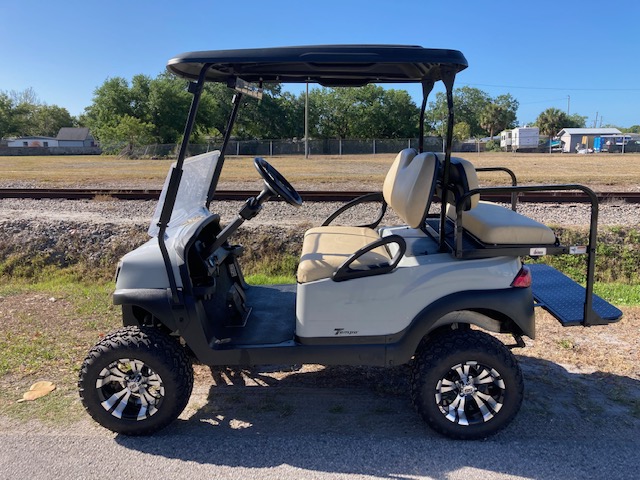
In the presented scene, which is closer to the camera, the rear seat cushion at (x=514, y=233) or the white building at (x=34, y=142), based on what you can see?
the rear seat cushion at (x=514, y=233)

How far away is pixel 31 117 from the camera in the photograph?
289 feet

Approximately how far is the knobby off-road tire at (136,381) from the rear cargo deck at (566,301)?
88.1 inches

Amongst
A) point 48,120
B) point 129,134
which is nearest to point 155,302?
point 129,134

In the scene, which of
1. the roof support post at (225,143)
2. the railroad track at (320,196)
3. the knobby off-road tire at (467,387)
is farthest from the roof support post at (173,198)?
the railroad track at (320,196)

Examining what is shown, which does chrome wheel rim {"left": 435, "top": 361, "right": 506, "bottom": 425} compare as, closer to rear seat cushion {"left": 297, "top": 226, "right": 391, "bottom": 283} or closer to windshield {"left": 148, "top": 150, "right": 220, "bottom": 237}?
rear seat cushion {"left": 297, "top": 226, "right": 391, "bottom": 283}

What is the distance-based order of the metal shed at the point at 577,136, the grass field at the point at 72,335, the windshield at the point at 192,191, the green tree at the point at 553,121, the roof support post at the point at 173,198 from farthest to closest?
the green tree at the point at 553,121, the metal shed at the point at 577,136, the grass field at the point at 72,335, the windshield at the point at 192,191, the roof support post at the point at 173,198

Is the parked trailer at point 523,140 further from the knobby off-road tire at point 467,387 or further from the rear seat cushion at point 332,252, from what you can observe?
the knobby off-road tire at point 467,387

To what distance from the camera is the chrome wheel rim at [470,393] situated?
2.84m

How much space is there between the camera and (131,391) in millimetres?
2881

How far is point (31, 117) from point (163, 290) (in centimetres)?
10072

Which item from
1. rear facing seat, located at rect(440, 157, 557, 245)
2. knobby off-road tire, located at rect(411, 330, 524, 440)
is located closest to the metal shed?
rear facing seat, located at rect(440, 157, 557, 245)

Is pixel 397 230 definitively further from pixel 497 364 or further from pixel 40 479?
pixel 40 479

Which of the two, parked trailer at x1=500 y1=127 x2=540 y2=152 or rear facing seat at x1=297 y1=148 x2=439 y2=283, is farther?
parked trailer at x1=500 y1=127 x2=540 y2=152

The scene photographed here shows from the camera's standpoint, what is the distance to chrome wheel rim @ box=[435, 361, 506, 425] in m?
2.84
